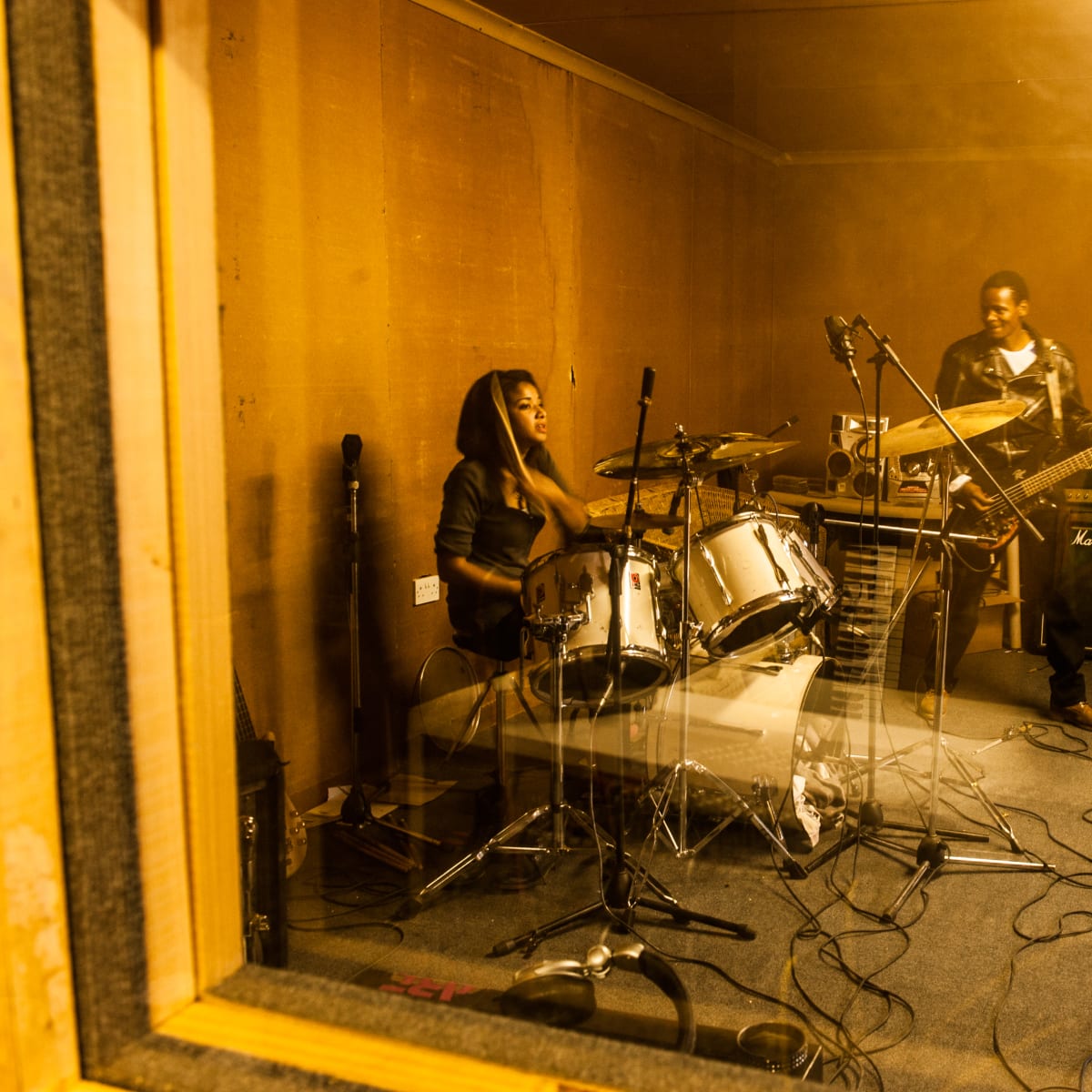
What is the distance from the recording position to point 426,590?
311 centimetres

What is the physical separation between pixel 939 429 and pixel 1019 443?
0.61 m

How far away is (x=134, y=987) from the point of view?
50 centimetres

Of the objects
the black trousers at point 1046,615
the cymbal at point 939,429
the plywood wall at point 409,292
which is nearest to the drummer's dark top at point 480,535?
the plywood wall at point 409,292

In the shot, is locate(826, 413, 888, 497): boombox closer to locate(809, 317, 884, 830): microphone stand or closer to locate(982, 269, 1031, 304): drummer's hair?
locate(809, 317, 884, 830): microphone stand

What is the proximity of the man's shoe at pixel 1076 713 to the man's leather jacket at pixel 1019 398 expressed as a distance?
843mm

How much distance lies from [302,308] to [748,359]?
4.49 feet

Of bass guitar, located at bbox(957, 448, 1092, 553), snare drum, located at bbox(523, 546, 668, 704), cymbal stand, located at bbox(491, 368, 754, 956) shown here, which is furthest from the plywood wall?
bass guitar, located at bbox(957, 448, 1092, 553)

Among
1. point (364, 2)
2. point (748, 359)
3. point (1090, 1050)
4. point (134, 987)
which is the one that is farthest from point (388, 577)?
point (134, 987)

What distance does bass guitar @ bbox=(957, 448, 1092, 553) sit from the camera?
2572mm

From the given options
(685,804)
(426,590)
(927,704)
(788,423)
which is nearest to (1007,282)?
(788,423)

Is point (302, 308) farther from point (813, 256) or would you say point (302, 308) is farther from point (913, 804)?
point (913, 804)

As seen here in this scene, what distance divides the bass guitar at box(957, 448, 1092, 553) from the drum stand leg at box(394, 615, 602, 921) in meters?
1.01

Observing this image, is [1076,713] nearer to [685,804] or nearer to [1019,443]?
[1019,443]

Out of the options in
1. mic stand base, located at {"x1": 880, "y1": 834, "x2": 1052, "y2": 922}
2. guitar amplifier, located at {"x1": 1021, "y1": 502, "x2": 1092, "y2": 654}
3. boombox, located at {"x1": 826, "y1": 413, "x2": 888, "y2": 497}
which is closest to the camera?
mic stand base, located at {"x1": 880, "y1": 834, "x2": 1052, "y2": 922}
